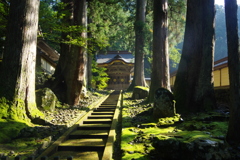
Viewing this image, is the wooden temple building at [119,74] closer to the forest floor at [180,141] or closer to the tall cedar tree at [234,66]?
the forest floor at [180,141]

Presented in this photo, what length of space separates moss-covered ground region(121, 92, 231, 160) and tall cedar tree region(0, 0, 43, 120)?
2964mm

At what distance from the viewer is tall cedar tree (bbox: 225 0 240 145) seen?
356cm

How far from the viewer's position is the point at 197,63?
673cm

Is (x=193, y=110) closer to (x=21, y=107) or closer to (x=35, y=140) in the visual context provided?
(x=35, y=140)

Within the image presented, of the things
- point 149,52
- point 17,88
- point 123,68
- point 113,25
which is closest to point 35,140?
point 17,88

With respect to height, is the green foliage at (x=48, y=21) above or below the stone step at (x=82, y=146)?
above

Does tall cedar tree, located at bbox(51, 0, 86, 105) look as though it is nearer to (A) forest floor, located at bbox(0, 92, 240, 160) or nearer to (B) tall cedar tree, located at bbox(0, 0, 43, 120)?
(A) forest floor, located at bbox(0, 92, 240, 160)

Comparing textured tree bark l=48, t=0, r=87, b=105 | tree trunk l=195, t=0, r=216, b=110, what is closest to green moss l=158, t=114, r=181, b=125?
tree trunk l=195, t=0, r=216, b=110

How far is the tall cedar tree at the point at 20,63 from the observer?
5.23 m

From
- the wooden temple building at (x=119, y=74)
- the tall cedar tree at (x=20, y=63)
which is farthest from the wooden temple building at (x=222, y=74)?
the wooden temple building at (x=119, y=74)

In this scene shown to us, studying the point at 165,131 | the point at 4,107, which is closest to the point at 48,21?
the point at 4,107

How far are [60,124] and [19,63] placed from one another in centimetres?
220

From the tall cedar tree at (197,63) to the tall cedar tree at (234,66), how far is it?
9.29 ft

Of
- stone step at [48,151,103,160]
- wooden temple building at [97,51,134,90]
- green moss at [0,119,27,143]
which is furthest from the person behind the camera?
wooden temple building at [97,51,134,90]
